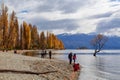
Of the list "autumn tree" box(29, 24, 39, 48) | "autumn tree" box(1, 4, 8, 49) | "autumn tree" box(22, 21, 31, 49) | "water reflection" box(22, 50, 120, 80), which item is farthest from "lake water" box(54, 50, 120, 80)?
"autumn tree" box(29, 24, 39, 48)

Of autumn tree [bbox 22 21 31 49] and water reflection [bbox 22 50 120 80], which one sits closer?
water reflection [bbox 22 50 120 80]

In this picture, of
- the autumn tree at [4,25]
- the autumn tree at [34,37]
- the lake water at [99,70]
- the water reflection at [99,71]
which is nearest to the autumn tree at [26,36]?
the autumn tree at [34,37]

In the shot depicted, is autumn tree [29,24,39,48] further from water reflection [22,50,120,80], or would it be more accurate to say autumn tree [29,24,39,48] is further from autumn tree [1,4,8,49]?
water reflection [22,50,120,80]

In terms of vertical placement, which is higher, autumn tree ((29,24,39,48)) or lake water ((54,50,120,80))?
autumn tree ((29,24,39,48))

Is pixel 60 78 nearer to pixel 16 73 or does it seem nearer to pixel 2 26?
pixel 16 73

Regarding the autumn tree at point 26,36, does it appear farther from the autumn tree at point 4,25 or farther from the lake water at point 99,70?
the lake water at point 99,70

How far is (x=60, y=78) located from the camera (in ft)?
109

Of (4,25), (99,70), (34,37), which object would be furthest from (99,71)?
(34,37)

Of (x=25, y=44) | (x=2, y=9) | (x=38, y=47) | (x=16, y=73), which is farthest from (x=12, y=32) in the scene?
(x=38, y=47)

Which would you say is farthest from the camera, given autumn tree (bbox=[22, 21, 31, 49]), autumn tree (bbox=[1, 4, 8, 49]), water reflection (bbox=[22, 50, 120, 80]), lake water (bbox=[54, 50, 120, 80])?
autumn tree (bbox=[22, 21, 31, 49])

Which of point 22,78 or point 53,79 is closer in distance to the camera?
point 22,78

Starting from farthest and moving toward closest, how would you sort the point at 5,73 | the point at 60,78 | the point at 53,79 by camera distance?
the point at 60,78, the point at 53,79, the point at 5,73

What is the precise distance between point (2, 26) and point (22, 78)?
7014 cm

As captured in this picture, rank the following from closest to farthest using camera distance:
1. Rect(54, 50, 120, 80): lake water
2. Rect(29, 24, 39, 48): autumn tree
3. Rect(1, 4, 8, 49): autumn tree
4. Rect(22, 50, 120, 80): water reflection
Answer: Rect(22, 50, 120, 80): water reflection
Rect(54, 50, 120, 80): lake water
Rect(1, 4, 8, 49): autumn tree
Rect(29, 24, 39, 48): autumn tree
